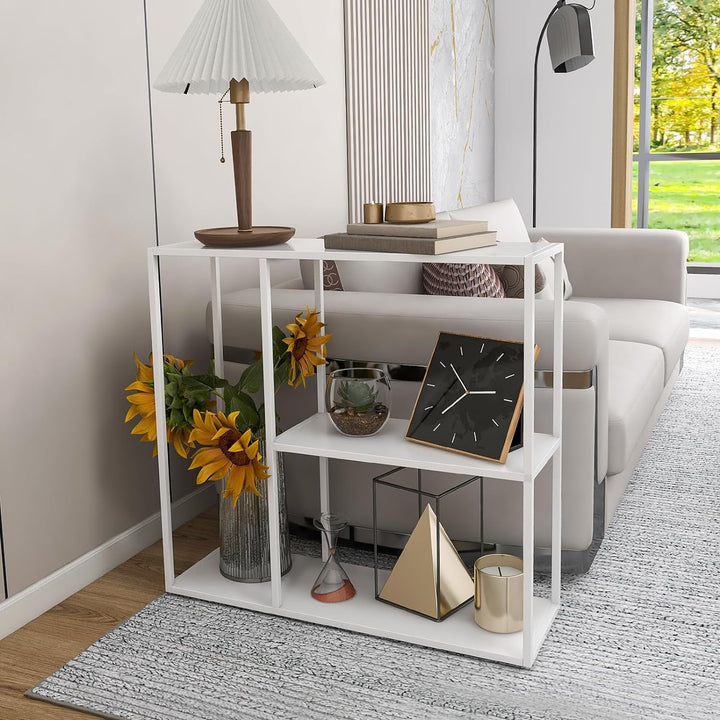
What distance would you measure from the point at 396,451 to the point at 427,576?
27 cm

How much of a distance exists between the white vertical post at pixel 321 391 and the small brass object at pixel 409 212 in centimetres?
25

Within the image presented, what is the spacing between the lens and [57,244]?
190cm

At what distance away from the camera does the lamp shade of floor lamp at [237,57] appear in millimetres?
1756

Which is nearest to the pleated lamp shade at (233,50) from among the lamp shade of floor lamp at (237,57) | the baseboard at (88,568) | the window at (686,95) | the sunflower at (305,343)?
the lamp shade of floor lamp at (237,57)

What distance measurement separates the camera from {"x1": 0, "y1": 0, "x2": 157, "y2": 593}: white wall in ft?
5.91

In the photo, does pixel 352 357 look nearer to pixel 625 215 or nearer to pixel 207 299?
pixel 207 299

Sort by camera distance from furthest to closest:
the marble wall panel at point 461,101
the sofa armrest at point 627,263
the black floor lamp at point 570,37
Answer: the marble wall panel at point 461,101, the black floor lamp at point 570,37, the sofa armrest at point 627,263

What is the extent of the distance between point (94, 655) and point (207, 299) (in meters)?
1.00

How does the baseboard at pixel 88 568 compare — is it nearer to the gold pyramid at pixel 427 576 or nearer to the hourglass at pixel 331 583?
the hourglass at pixel 331 583

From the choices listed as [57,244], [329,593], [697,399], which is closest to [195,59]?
[57,244]

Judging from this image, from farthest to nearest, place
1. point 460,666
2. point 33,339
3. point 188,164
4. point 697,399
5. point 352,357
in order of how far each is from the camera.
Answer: point 697,399
point 188,164
point 352,357
point 33,339
point 460,666

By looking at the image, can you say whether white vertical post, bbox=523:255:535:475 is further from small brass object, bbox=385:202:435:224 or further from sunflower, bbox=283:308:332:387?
sunflower, bbox=283:308:332:387

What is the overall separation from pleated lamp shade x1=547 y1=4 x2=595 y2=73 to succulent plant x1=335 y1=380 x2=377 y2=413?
2.42m

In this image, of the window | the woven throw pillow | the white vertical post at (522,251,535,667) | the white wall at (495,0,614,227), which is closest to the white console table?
the white vertical post at (522,251,535,667)
